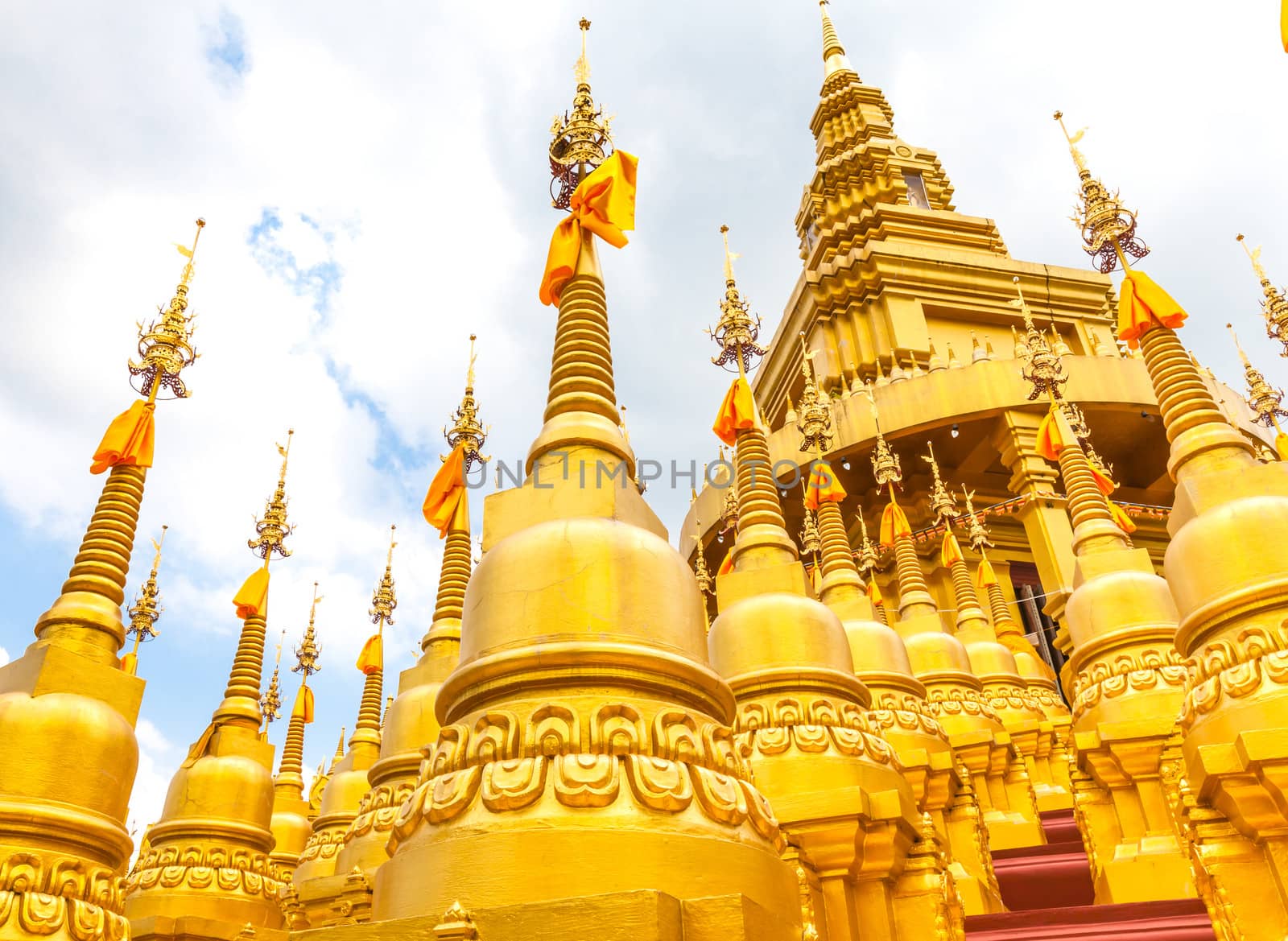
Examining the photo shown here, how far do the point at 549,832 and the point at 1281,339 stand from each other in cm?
1367

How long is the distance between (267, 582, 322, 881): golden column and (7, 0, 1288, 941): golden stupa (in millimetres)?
72

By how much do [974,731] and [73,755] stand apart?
8.05 m

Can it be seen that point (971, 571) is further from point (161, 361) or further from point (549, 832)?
point (549, 832)

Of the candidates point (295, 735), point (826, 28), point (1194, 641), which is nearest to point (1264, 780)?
point (1194, 641)

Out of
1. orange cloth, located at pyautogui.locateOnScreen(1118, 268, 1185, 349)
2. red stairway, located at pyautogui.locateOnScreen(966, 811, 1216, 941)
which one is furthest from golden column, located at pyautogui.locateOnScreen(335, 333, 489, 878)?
orange cloth, located at pyautogui.locateOnScreen(1118, 268, 1185, 349)

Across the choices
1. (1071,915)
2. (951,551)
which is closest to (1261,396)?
(951,551)

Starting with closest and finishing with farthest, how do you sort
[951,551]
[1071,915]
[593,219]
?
[593,219] → [1071,915] → [951,551]

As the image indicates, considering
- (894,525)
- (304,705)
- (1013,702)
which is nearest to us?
(1013,702)

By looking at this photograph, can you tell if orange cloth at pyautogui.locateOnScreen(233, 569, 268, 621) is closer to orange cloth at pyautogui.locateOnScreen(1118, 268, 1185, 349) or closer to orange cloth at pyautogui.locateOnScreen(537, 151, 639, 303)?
orange cloth at pyautogui.locateOnScreen(537, 151, 639, 303)

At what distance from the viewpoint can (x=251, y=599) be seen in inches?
359

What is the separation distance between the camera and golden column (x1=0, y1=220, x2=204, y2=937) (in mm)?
4277

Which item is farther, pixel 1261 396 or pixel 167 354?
pixel 1261 396

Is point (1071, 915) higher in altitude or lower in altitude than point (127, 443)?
lower

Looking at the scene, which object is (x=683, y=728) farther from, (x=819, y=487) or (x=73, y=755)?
(x=819, y=487)
